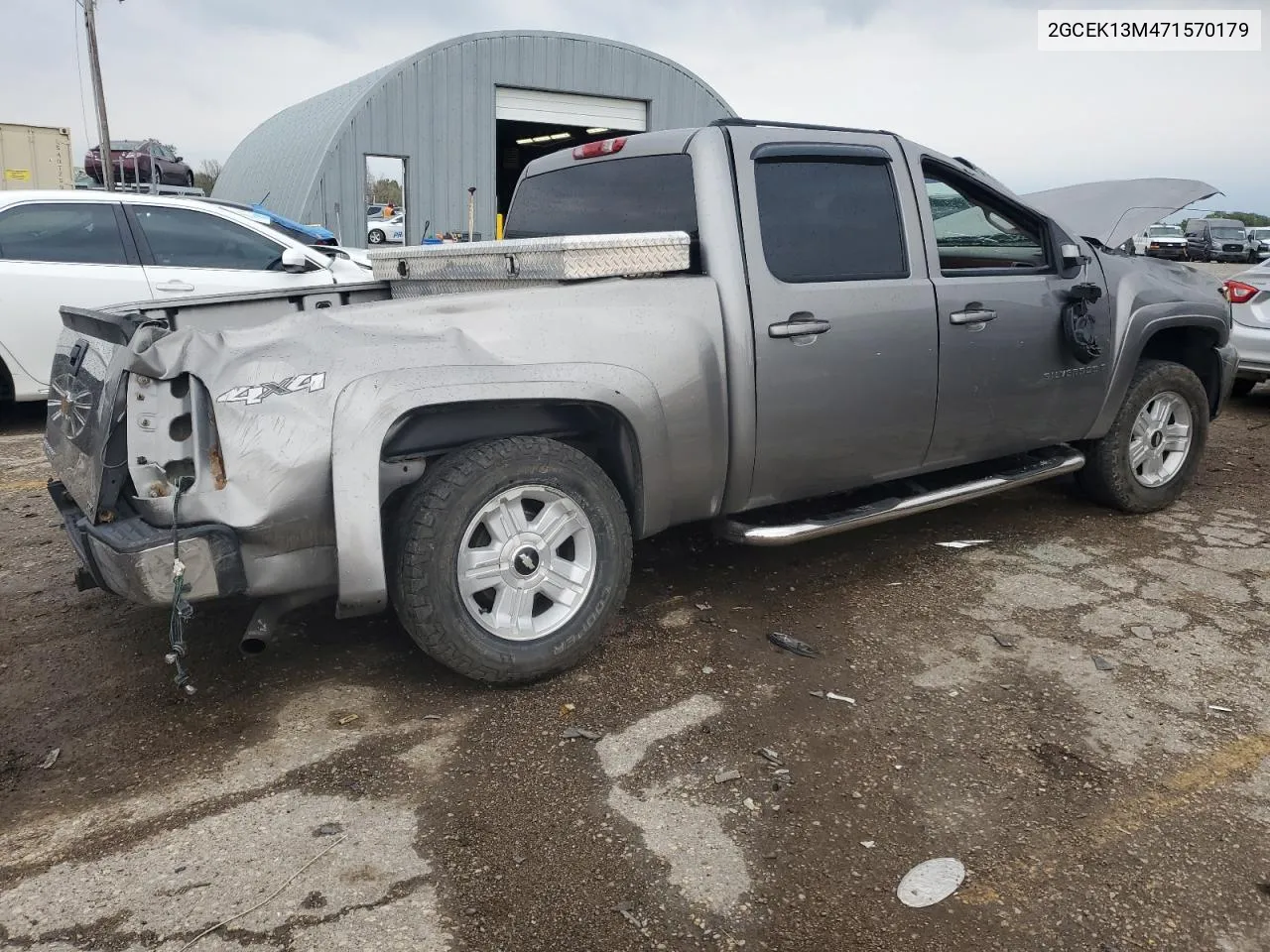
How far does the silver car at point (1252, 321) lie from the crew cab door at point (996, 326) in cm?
447

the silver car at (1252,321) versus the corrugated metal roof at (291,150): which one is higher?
the corrugated metal roof at (291,150)

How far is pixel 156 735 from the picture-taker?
9.97 feet

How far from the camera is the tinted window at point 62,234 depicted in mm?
7012

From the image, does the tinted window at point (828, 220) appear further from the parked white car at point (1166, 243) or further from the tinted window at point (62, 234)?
the parked white car at point (1166, 243)

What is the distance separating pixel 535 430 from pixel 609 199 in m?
1.24

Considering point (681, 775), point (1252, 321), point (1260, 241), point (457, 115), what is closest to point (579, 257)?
point (681, 775)

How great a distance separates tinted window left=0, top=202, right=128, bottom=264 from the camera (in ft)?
23.0

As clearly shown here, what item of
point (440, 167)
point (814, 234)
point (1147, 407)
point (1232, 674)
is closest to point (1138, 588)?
point (1232, 674)

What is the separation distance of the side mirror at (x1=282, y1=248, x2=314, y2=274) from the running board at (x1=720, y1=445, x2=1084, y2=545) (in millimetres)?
4794

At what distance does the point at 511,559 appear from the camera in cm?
320

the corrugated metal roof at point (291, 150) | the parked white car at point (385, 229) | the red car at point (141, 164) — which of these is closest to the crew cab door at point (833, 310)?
the corrugated metal roof at point (291, 150)

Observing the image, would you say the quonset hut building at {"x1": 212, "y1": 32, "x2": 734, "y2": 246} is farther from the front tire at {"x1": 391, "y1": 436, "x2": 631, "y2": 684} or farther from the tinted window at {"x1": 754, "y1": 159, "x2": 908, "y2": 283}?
the front tire at {"x1": 391, "y1": 436, "x2": 631, "y2": 684}

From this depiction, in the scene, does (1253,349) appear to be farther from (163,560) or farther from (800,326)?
(163,560)

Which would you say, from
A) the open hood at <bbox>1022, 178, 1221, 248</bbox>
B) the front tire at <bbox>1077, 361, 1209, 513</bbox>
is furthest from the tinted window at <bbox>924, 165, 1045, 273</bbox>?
the front tire at <bbox>1077, 361, 1209, 513</bbox>
